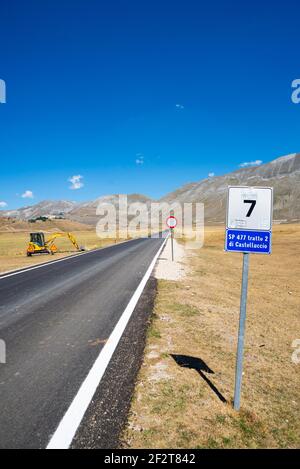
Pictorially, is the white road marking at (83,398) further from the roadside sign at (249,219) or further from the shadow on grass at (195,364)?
Answer: the roadside sign at (249,219)

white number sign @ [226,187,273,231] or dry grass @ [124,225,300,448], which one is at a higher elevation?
white number sign @ [226,187,273,231]

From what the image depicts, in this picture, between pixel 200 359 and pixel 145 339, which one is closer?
pixel 200 359

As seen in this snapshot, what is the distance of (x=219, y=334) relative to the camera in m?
6.88

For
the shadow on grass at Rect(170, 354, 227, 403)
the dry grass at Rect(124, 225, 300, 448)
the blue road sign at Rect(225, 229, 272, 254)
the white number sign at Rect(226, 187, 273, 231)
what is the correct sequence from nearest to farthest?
the dry grass at Rect(124, 225, 300, 448)
the white number sign at Rect(226, 187, 273, 231)
the blue road sign at Rect(225, 229, 272, 254)
the shadow on grass at Rect(170, 354, 227, 403)

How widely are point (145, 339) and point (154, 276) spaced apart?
7.57 meters

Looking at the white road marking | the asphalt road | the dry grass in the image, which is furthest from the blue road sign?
the asphalt road

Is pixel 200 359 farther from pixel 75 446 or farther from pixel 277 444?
pixel 75 446

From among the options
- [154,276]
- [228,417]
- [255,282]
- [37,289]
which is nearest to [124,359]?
[228,417]

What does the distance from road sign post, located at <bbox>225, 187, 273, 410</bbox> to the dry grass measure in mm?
439

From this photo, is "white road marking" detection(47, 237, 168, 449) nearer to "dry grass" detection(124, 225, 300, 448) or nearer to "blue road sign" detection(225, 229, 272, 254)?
"dry grass" detection(124, 225, 300, 448)

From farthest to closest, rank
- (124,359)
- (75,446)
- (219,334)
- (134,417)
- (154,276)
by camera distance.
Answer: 1. (154,276)
2. (219,334)
3. (124,359)
4. (134,417)
5. (75,446)

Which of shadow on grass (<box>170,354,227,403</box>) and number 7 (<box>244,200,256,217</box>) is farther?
shadow on grass (<box>170,354,227,403</box>)

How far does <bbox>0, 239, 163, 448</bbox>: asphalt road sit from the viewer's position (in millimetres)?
3684

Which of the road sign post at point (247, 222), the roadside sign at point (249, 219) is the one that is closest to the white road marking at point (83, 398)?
the road sign post at point (247, 222)
